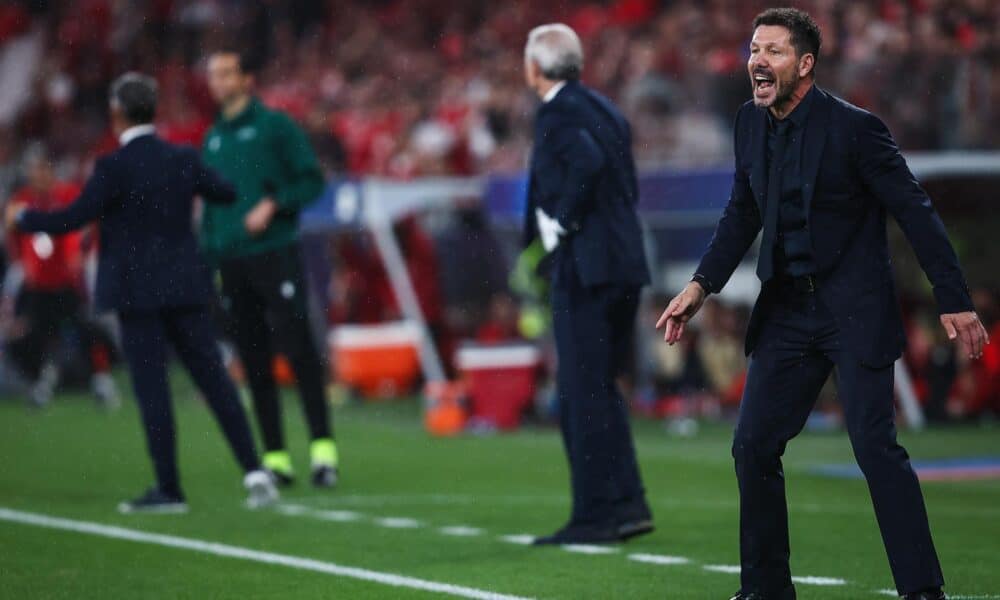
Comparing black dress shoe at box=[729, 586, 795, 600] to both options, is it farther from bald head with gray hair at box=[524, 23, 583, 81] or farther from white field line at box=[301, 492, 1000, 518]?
white field line at box=[301, 492, 1000, 518]

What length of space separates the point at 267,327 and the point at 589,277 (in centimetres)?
347

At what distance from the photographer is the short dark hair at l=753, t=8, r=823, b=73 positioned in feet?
20.9

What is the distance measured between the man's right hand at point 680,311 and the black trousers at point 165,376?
13.7 feet

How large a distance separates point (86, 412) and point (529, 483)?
7600mm

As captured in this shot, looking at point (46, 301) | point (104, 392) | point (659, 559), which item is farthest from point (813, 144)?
point (46, 301)

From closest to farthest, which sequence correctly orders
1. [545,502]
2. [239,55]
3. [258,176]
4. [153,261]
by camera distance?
1. [153,261]
2. [545,502]
3. [258,176]
4. [239,55]

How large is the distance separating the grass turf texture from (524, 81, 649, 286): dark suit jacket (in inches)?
51.3

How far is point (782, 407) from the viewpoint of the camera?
255 inches

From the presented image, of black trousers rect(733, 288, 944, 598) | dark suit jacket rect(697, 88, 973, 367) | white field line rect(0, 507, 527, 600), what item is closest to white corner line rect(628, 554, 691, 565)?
white field line rect(0, 507, 527, 600)

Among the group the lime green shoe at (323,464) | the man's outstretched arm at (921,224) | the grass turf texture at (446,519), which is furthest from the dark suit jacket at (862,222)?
the lime green shoe at (323,464)

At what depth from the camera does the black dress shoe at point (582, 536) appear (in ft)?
28.2

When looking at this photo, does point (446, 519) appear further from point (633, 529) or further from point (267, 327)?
point (267, 327)

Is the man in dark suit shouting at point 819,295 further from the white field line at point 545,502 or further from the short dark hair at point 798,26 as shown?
the white field line at point 545,502

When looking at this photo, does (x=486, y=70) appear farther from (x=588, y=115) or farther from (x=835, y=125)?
(x=835, y=125)
